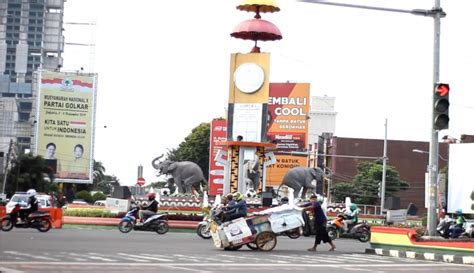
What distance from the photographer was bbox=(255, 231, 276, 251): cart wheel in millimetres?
26547

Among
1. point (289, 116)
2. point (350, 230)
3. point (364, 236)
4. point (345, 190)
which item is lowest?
point (364, 236)

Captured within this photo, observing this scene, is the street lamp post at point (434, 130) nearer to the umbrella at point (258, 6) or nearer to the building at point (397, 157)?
the umbrella at point (258, 6)

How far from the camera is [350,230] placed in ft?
131

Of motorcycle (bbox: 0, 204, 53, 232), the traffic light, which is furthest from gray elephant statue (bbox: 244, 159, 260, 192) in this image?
the traffic light

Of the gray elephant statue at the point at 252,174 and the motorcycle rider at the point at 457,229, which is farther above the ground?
the gray elephant statue at the point at 252,174

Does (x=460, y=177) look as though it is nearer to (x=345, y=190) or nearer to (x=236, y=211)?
(x=236, y=211)

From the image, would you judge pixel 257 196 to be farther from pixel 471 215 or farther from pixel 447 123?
pixel 447 123

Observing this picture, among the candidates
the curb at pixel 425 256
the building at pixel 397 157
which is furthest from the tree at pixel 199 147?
the curb at pixel 425 256

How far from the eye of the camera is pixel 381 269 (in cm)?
2038

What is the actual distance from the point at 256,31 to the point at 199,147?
5537 cm

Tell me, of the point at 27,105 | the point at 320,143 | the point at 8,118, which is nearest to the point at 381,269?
the point at 320,143

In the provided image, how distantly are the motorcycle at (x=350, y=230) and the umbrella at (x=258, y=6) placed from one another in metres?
27.3

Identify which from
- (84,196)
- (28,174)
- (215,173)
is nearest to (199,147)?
(84,196)

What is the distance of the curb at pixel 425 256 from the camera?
966 inches
